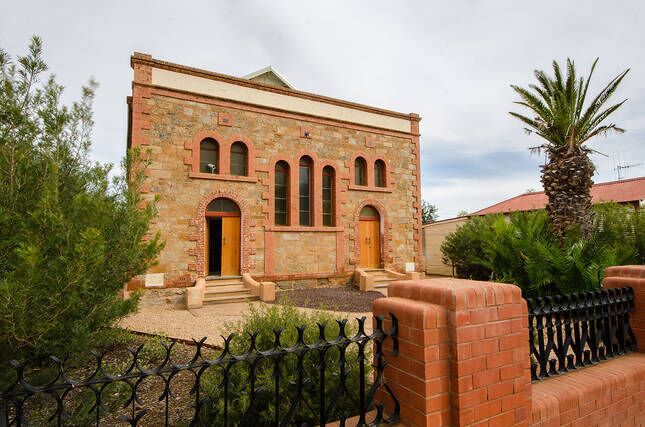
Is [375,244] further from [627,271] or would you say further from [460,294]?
[460,294]

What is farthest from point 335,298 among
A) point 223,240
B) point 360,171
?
point 360,171

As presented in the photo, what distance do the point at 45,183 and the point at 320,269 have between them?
410 inches

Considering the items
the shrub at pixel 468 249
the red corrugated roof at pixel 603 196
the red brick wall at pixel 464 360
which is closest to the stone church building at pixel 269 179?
the shrub at pixel 468 249

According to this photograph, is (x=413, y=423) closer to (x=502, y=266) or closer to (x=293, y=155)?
(x=502, y=266)

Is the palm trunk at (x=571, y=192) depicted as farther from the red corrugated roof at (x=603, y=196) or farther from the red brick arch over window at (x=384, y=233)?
the red corrugated roof at (x=603, y=196)

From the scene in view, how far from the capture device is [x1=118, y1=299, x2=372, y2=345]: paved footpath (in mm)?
6438

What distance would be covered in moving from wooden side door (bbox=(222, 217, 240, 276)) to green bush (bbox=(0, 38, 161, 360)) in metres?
7.15

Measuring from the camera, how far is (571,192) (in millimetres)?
8805

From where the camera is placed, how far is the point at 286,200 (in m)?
12.7

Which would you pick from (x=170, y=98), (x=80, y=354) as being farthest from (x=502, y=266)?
(x=170, y=98)

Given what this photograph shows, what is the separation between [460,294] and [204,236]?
9.98 metres

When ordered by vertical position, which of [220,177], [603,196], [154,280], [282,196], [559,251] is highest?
[603,196]

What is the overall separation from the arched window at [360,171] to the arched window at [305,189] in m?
2.16

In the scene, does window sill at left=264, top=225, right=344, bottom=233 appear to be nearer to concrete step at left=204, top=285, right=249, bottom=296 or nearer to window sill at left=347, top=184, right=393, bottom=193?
window sill at left=347, top=184, right=393, bottom=193
